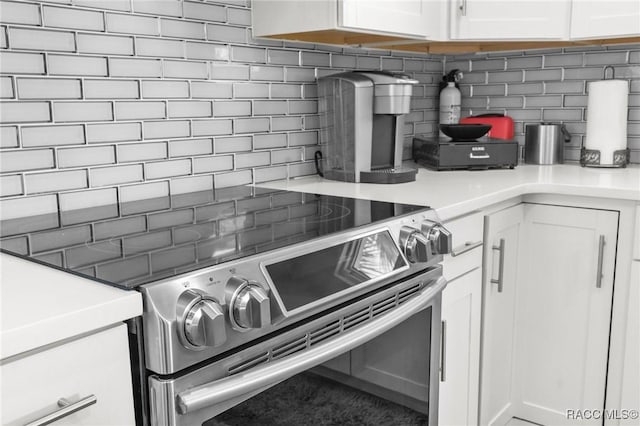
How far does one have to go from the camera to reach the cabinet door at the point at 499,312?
6.16ft

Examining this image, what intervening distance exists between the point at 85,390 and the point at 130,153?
916mm

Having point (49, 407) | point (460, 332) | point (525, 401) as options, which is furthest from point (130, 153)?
point (525, 401)

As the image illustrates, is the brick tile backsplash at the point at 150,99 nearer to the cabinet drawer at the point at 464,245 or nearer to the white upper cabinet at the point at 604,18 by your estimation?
the white upper cabinet at the point at 604,18

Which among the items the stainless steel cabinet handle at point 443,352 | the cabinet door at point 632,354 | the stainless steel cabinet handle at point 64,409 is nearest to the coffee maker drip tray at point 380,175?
the stainless steel cabinet handle at point 443,352

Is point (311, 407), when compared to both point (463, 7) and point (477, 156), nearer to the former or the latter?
point (477, 156)

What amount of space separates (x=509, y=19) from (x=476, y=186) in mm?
735

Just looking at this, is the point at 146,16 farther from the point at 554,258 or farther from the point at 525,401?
the point at 525,401

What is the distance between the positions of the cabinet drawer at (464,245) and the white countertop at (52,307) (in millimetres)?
994

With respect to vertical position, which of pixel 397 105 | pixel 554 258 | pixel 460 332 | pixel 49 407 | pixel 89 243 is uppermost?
pixel 397 105

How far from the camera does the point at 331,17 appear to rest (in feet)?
5.71

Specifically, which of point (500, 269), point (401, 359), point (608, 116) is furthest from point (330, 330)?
point (608, 116)

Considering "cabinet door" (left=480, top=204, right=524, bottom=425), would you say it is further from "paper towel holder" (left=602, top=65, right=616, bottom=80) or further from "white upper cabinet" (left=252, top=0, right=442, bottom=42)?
"paper towel holder" (left=602, top=65, right=616, bottom=80)

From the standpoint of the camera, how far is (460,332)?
5.70 ft

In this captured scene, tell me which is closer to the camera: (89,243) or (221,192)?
(89,243)
